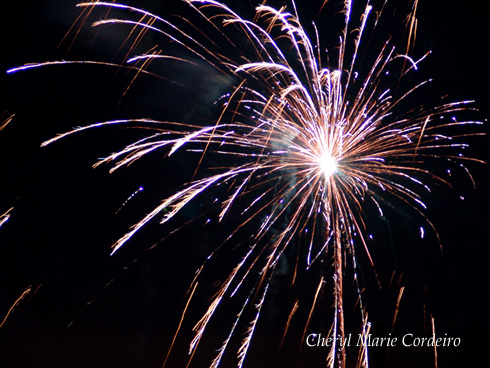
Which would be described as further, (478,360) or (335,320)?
(478,360)

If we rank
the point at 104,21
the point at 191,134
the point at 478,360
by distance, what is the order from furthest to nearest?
1. the point at 478,360
2. the point at 191,134
3. the point at 104,21

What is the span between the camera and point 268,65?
20.0 feet

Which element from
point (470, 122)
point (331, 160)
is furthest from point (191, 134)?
point (470, 122)

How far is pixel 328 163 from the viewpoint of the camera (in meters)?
7.41

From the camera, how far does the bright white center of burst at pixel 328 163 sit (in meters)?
7.40

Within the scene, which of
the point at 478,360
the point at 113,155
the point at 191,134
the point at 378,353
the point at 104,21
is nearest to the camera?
the point at 104,21

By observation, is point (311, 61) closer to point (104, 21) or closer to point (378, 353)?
point (104, 21)

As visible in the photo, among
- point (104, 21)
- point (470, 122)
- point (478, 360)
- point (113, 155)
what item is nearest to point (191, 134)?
point (113, 155)

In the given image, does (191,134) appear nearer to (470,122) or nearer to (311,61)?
(311,61)

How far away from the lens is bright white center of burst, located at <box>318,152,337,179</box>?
7.40 meters

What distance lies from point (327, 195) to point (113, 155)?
479cm

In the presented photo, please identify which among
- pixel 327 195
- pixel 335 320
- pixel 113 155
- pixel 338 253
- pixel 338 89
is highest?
pixel 338 89

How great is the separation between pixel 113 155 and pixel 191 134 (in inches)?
60.8

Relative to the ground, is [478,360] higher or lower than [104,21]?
higher
